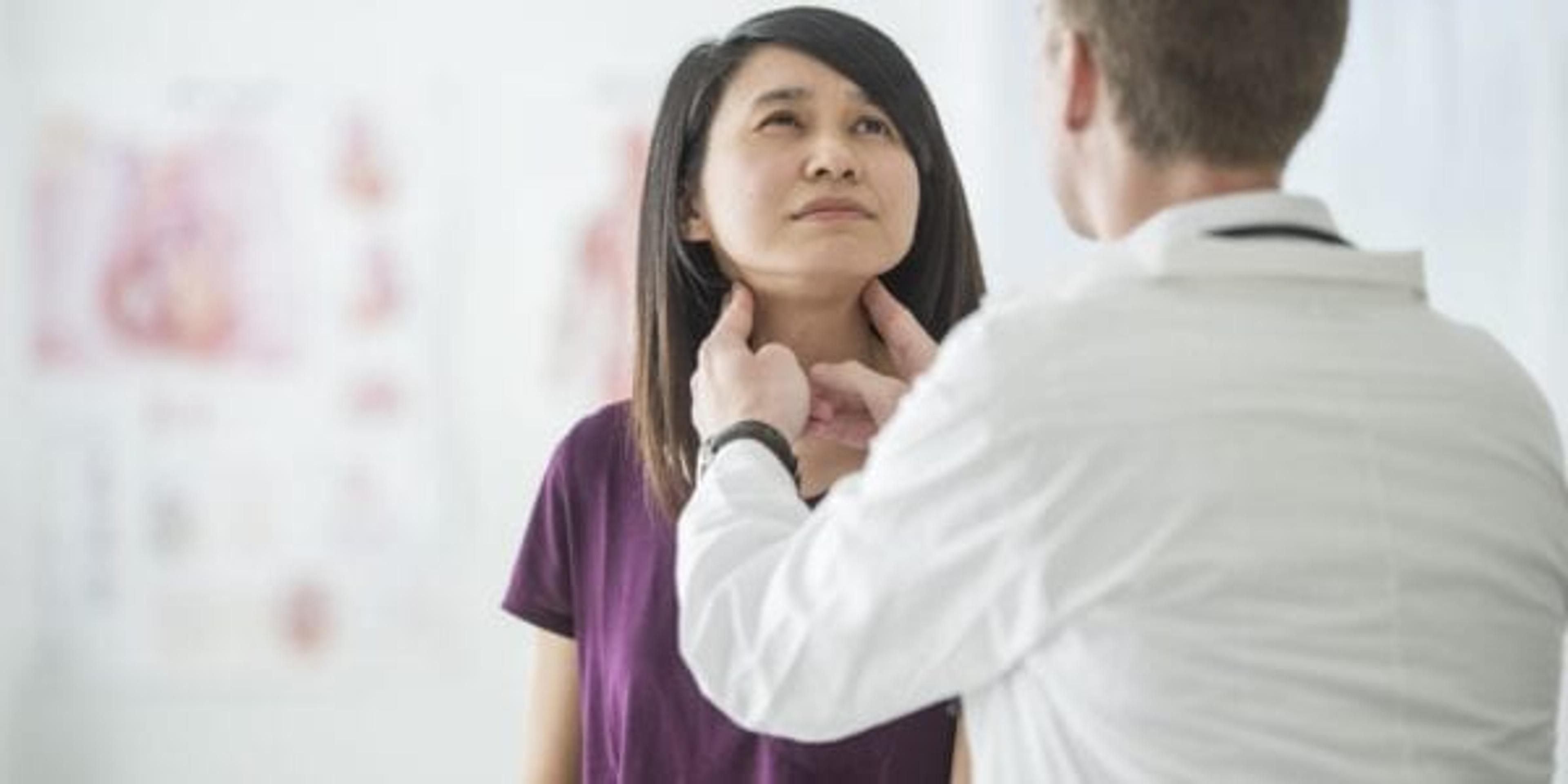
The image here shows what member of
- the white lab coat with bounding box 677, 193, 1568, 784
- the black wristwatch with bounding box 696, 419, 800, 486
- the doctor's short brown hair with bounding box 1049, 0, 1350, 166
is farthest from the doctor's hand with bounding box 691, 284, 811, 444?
the doctor's short brown hair with bounding box 1049, 0, 1350, 166

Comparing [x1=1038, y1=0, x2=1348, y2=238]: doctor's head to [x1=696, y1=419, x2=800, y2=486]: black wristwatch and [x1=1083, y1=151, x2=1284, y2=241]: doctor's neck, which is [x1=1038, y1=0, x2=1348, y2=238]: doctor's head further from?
A: [x1=696, y1=419, x2=800, y2=486]: black wristwatch

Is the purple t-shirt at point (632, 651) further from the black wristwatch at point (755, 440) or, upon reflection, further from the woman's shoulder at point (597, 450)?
the black wristwatch at point (755, 440)

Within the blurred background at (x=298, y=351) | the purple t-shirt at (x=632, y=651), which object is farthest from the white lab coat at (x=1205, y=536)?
the blurred background at (x=298, y=351)

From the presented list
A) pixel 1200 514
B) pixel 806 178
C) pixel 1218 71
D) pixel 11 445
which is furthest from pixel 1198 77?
pixel 11 445

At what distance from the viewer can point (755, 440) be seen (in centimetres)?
101

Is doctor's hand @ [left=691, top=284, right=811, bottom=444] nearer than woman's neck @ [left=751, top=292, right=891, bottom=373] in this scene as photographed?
Yes

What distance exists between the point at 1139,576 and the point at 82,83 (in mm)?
2461

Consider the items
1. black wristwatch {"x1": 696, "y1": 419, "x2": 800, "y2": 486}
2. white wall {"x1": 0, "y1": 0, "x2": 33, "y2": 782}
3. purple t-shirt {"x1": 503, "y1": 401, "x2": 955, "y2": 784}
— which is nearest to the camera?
black wristwatch {"x1": 696, "y1": 419, "x2": 800, "y2": 486}

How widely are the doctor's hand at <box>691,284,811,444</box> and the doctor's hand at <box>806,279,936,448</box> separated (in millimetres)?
54

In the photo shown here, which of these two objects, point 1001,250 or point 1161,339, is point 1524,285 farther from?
point 1001,250

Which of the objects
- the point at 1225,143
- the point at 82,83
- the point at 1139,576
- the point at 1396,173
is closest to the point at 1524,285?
the point at 1396,173

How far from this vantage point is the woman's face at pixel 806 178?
126 centimetres

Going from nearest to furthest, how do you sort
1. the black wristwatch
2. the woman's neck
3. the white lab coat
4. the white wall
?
the white lab coat, the black wristwatch, the woman's neck, the white wall

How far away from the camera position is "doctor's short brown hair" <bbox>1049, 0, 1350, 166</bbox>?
0.83 m
